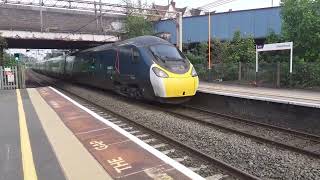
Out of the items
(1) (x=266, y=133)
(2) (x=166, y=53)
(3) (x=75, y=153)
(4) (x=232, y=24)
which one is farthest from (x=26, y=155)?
(4) (x=232, y=24)

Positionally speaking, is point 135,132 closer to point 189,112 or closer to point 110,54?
point 189,112

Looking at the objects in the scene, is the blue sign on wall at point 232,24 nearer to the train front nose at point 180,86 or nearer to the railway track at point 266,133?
the train front nose at point 180,86

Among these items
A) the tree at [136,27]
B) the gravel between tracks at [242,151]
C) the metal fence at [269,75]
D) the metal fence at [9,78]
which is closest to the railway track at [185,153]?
the gravel between tracks at [242,151]

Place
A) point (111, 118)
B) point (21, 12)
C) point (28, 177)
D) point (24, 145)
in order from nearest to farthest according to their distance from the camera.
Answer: point (28, 177)
point (24, 145)
point (111, 118)
point (21, 12)

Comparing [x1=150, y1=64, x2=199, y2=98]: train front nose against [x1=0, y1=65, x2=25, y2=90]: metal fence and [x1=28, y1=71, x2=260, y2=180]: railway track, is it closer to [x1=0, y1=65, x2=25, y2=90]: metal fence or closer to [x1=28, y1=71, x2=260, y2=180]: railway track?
[x1=28, y1=71, x2=260, y2=180]: railway track

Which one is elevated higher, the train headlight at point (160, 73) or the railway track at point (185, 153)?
the train headlight at point (160, 73)

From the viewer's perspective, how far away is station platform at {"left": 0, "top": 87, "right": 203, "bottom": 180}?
6.48 m

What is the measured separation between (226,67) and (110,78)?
13.5 meters

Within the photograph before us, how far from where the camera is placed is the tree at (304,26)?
83.2ft

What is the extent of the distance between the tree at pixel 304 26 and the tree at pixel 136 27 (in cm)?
1694

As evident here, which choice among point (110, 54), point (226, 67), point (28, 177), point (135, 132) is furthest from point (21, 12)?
point (28, 177)

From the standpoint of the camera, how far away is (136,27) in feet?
133

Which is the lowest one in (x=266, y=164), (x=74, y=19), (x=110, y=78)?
(x=266, y=164)

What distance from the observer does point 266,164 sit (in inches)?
293
